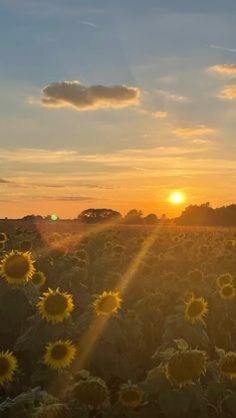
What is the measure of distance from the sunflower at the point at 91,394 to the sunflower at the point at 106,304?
218 cm

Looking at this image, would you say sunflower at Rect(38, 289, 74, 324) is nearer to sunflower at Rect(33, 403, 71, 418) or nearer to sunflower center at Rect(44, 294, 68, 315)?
sunflower center at Rect(44, 294, 68, 315)

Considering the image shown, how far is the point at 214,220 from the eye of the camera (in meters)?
69.6

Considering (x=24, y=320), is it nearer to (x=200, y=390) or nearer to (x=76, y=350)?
(x=76, y=350)

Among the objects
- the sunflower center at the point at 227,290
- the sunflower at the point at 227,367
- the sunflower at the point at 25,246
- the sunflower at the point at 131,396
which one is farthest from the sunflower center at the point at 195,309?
the sunflower at the point at 25,246

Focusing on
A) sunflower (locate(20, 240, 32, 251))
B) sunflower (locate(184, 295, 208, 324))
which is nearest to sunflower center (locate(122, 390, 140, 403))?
sunflower (locate(184, 295, 208, 324))

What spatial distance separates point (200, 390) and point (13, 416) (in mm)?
1373

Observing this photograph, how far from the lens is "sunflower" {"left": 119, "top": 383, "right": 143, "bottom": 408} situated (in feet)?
17.0

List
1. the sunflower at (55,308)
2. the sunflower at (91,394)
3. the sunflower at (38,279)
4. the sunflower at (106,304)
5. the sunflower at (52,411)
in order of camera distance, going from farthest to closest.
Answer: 1. the sunflower at (38,279)
2. the sunflower at (106,304)
3. the sunflower at (55,308)
4. the sunflower at (91,394)
5. the sunflower at (52,411)

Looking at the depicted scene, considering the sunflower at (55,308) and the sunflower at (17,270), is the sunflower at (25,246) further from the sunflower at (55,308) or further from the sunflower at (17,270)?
the sunflower at (55,308)

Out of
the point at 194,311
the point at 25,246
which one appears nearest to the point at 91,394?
the point at 194,311

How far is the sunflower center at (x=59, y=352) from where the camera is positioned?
650 cm

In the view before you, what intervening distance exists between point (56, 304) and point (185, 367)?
232 centimetres

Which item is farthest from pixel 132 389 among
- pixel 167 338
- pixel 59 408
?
pixel 167 338

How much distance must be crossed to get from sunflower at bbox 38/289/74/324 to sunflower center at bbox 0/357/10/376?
59cm
